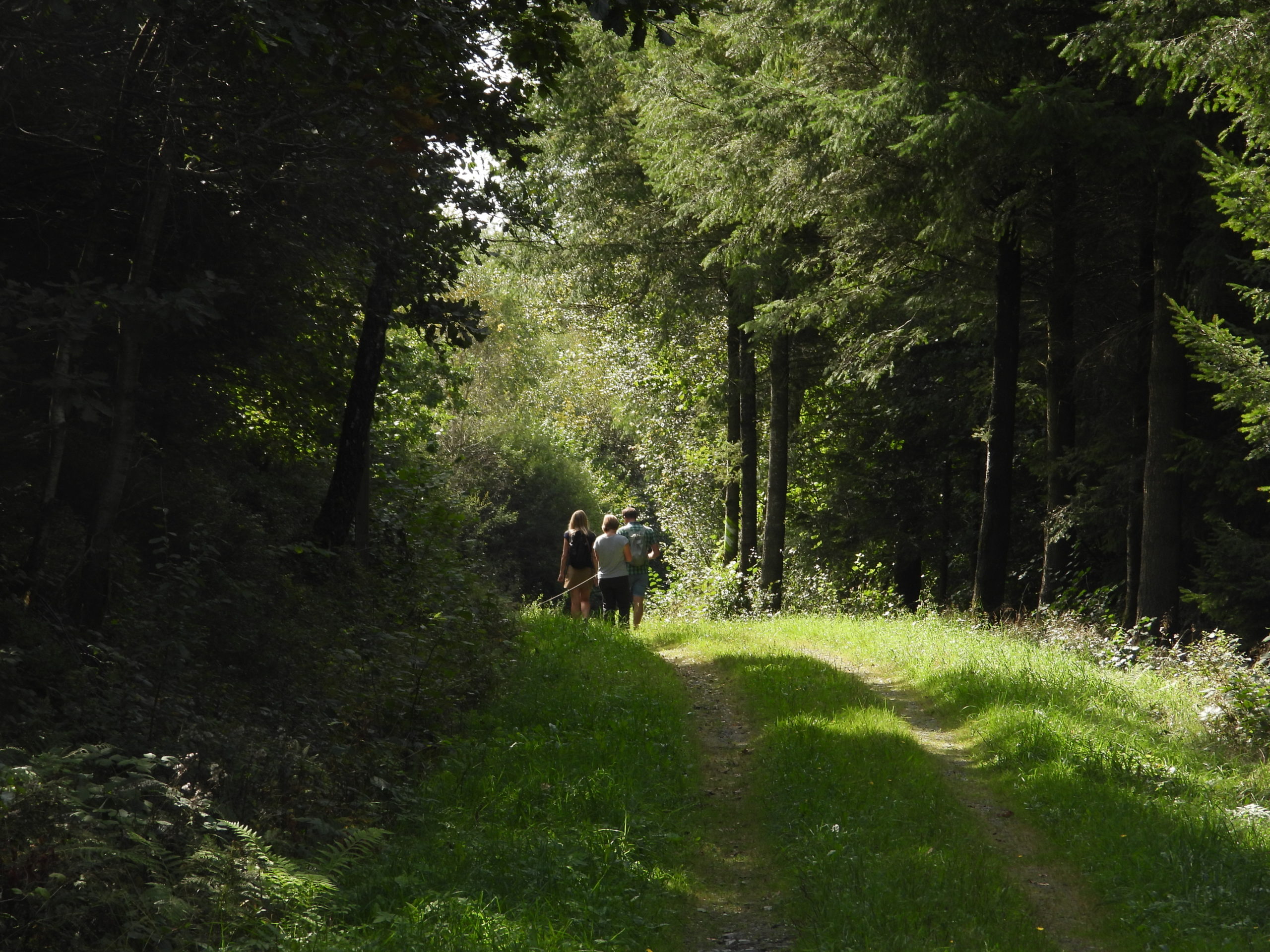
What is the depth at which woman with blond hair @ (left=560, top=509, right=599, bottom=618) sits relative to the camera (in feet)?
51.5

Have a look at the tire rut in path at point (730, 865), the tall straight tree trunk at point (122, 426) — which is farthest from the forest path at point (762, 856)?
the tall straight tree trunk at point (122, 426)

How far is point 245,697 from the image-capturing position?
7.53 meters

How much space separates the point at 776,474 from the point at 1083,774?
13513mm

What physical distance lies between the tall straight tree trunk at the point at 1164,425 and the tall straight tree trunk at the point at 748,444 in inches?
342

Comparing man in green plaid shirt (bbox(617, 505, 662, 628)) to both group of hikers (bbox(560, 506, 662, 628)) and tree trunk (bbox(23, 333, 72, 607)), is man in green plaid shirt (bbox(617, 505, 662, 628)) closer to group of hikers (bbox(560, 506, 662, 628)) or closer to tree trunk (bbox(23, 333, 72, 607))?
group of hikers (bbox(560, 506, 662, 628))

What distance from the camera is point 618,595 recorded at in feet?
51.3

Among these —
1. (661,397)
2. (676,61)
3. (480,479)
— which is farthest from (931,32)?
(480,479)

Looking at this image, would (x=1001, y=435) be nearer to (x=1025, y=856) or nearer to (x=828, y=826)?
(x=1025, y=856)

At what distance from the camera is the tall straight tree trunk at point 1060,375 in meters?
14.1

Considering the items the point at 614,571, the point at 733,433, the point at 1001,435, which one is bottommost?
the point at 614,571

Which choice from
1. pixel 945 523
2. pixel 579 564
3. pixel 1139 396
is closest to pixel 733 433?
pixel 945 523

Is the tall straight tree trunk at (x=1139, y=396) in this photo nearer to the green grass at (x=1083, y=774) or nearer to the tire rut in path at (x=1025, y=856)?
the green grass at (x=1083, y=774)

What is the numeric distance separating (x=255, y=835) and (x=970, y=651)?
8739 millimetres

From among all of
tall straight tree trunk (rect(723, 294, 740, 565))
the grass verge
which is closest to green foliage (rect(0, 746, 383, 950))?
the grass verge
